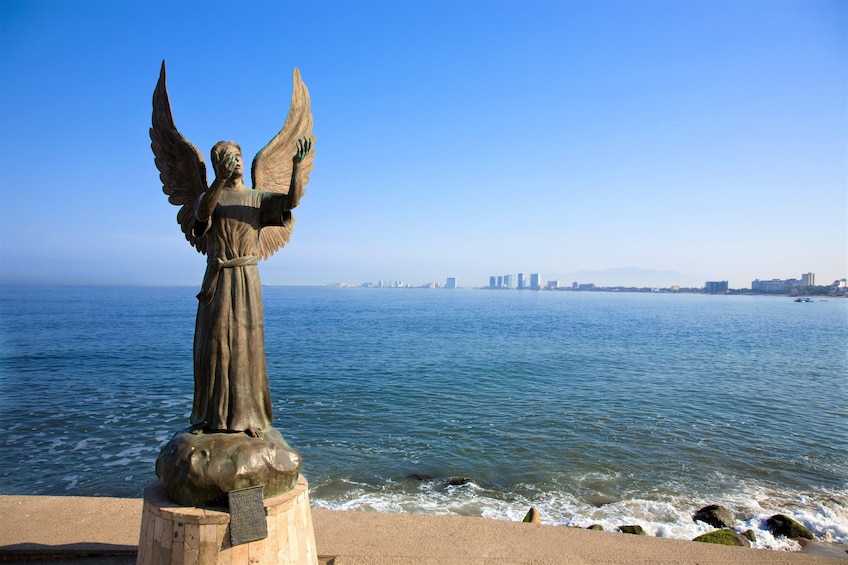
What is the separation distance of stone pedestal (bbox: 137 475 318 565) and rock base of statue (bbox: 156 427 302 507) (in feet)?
0.34

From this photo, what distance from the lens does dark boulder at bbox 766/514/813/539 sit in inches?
433

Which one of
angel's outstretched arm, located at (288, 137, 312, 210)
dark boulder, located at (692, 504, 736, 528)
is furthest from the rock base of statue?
dark boulder, located at (692, 504, 736, 528)

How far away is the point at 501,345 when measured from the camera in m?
40.5

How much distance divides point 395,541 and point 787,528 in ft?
28.1

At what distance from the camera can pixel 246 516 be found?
14.9ft

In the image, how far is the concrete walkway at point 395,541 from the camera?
6562 mm

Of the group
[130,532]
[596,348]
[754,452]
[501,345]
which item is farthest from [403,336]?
Answer: [130,532]

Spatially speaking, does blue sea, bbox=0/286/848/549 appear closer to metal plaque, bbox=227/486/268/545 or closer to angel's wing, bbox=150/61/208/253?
metal plaque, bbox=227/486/268/545

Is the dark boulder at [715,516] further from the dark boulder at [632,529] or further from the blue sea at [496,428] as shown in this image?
the dark boulder at [632,529]

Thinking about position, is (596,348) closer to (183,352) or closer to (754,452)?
(754,452)

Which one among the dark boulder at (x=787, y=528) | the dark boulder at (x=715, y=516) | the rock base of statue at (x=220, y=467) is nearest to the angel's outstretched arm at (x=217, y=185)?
the rock base of statue at (x=220, y=467)

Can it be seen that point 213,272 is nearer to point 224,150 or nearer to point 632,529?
point 224,150

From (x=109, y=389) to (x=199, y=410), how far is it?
21.7 meters

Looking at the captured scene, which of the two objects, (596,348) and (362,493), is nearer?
(362,493)
